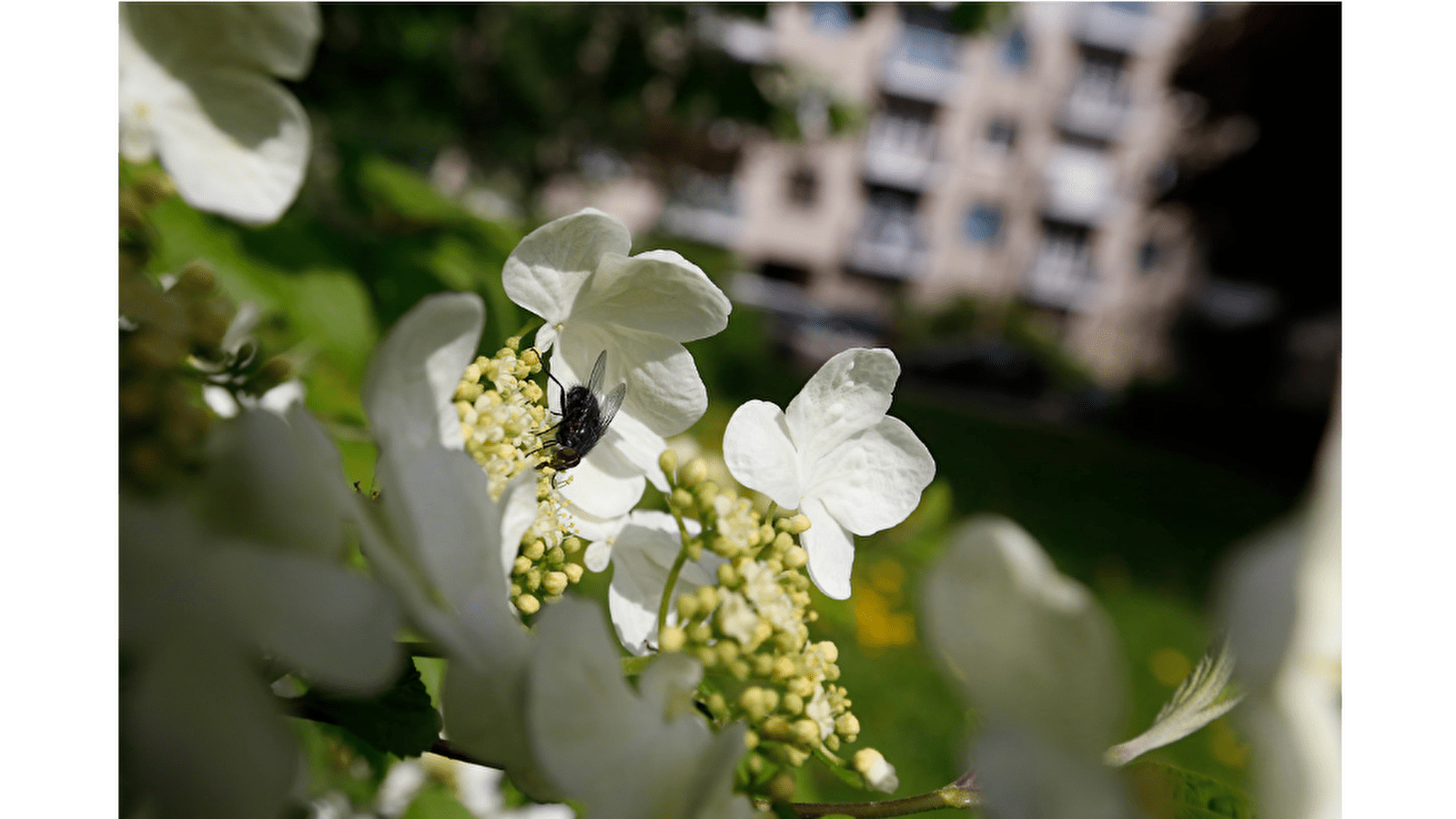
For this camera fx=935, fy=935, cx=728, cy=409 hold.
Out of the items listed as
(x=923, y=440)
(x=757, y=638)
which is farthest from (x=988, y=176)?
(x=757, y=638)

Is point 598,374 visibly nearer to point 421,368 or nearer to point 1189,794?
point 421,368

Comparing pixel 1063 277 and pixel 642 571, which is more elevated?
pixel 642 571

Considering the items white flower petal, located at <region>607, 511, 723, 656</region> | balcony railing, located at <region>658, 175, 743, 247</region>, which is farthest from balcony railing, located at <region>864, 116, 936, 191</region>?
white flower petal, located at <region>607, 511, 723, 656</region>

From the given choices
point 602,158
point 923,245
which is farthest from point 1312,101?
point 602,158

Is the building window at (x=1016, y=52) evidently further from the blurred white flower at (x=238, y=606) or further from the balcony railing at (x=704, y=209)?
the blurred white flower at (x=238, y=606)

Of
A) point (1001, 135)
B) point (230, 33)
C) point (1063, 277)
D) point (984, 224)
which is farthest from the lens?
point (1063, 277)

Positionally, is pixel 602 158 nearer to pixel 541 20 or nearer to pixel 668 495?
pixel 541 20
